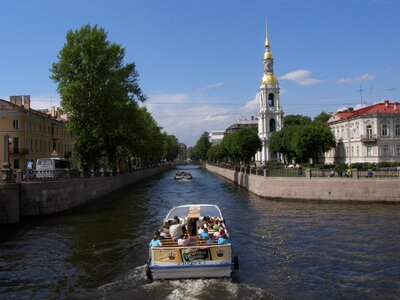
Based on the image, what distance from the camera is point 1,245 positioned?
80.7ft

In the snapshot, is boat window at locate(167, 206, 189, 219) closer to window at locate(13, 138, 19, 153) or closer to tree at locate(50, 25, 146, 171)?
tree at locate(50, 25, 146, 171)

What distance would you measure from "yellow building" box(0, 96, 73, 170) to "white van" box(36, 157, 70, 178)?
330cm

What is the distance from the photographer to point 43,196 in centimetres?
3525

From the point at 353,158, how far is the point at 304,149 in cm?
1674

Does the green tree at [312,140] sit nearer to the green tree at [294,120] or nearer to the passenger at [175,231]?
the passenger at [175,231]

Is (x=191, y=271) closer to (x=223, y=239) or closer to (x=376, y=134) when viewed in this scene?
(x=223, y=239)

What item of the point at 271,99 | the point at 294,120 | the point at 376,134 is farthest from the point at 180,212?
the point at 294,120

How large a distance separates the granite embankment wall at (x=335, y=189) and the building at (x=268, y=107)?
87260 millimetres

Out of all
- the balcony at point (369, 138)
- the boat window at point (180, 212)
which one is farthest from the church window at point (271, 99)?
the boat window at point (180, 212)

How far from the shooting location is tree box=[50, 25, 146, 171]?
52656 millimetres

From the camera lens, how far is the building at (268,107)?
133 m

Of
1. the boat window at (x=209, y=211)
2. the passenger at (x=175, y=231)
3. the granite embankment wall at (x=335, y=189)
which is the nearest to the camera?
the passenger at (x=175, y=231)

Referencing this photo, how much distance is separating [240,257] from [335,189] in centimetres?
2275

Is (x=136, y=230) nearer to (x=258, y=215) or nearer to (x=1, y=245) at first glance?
(x=1, y=245)
